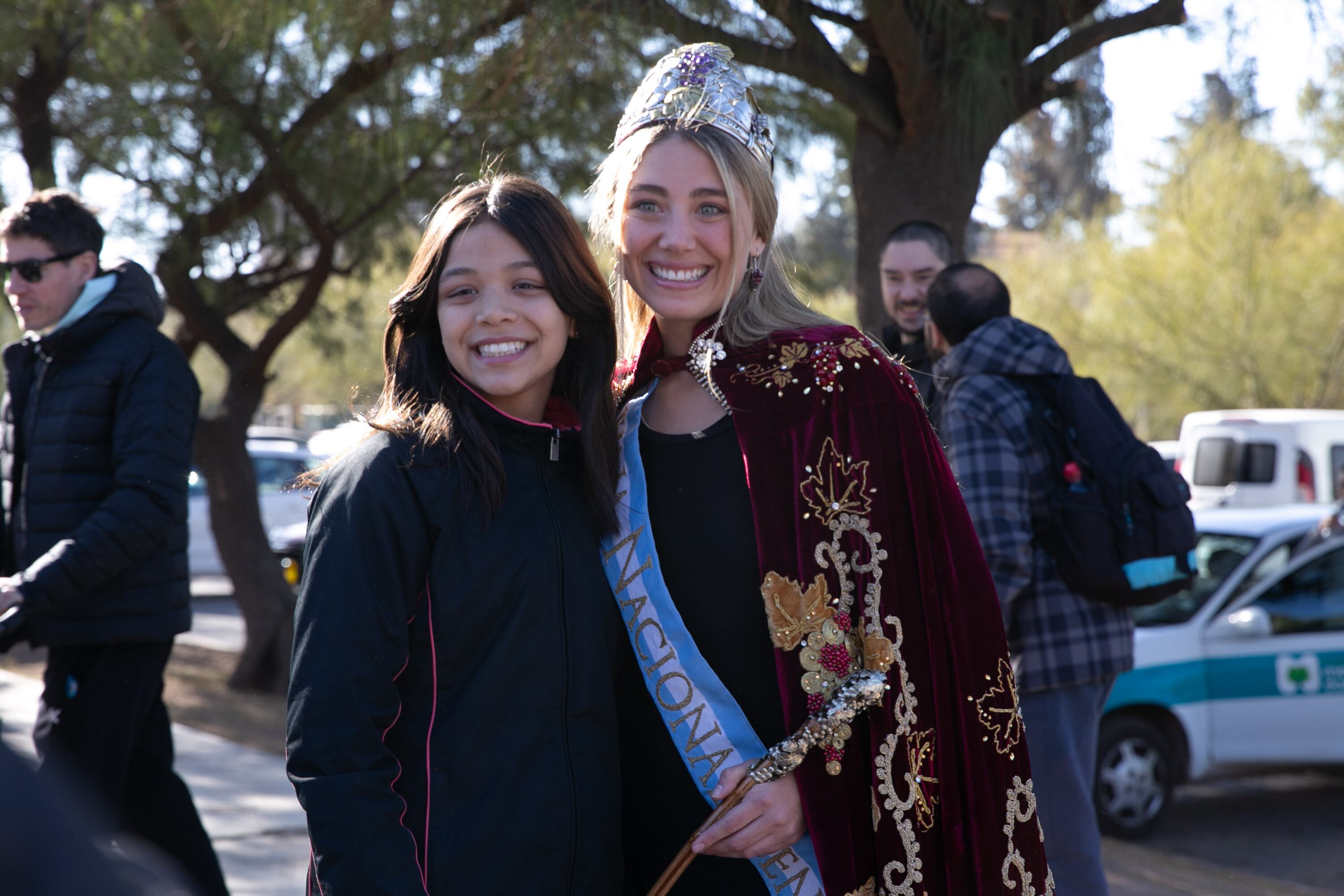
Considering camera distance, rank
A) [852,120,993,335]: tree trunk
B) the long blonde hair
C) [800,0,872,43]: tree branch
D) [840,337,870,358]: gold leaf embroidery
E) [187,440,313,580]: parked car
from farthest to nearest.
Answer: [187,440,313,580]: parked car
[852,120,993,335]: tree trunk
[800,0,872,43]: tree branch
the long blonde hair
[840,337,870,358]: gold leaf embroidery

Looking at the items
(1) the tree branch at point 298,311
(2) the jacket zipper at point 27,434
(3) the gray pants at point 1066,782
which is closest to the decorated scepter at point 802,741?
(3) the gray pants at point 1066,782

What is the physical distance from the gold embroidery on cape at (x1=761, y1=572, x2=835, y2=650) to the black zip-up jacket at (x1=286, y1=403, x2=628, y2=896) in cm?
25

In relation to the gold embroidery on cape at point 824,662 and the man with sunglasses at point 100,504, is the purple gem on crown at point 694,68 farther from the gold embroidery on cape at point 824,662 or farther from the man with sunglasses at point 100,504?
the man with sunglasses at point 100,504

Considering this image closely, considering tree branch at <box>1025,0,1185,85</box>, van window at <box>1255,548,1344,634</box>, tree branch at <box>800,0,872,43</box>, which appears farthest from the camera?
van window at <box>1255,548,1344,634</box>

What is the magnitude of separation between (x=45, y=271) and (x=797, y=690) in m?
2.46

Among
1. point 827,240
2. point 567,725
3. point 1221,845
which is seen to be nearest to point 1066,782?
point 567,725

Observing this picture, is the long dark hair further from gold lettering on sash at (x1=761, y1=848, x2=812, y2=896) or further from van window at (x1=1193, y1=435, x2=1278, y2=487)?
van window at (x1=1193, y1=435, x2=1278, y2=487)

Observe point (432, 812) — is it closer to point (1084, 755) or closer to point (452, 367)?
point (452, 367)

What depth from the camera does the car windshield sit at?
5.87 meters

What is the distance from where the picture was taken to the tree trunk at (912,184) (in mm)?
4414

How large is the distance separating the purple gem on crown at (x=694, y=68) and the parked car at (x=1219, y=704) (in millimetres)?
4220

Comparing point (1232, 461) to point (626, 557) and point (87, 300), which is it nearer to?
point (87, 300)

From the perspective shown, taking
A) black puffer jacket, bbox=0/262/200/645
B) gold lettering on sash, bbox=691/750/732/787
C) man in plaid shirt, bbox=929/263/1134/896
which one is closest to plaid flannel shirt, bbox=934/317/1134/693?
man in plaid shirt, bbox=929/263/1134/896

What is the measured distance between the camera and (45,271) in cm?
339
